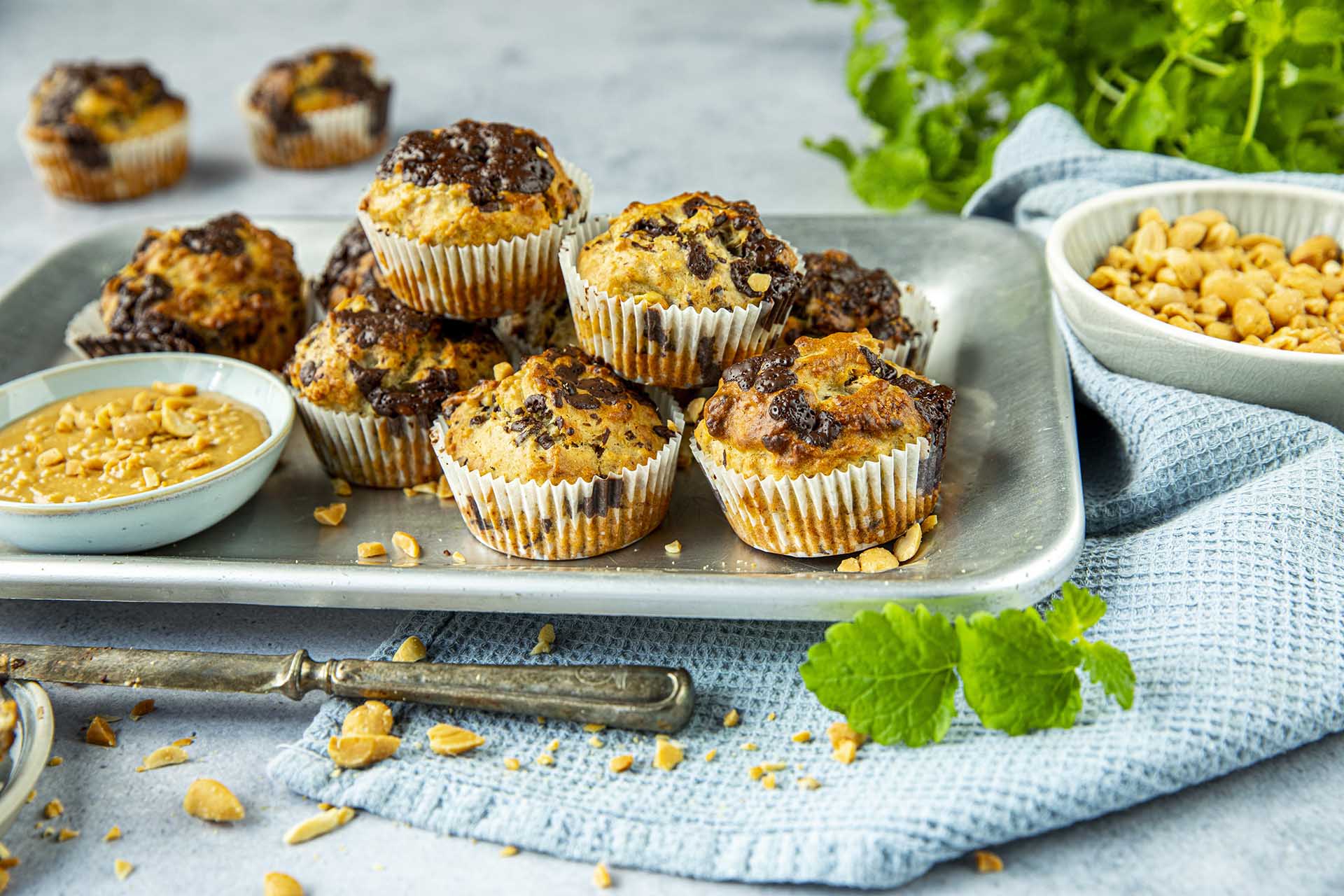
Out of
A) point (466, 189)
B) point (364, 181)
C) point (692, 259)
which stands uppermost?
point (466, 189)

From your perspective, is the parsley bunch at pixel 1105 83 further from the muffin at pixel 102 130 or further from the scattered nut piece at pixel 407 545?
the muffin at pixel 102 130

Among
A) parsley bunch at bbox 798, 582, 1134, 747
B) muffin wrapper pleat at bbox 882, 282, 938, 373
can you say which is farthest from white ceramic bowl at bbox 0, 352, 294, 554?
muffin wrapper pleat at bbox 882, 282, 938, 373

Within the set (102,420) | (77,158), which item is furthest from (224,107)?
(102,420)

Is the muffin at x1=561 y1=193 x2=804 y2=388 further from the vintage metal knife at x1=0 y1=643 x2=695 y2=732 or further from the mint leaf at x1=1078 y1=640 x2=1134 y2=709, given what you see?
the mint leaf at x1=1078 y1=640 x2=1134 y2=709

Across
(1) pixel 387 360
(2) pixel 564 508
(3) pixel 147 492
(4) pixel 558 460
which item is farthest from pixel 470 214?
(3) pixel 147 492

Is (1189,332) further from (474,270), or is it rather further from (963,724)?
(474,270)

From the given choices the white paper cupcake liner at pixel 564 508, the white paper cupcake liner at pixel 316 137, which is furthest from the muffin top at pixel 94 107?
the white paper cupcake liner at pixel 564 508

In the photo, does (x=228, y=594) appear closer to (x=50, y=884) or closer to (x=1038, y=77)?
(x=50, y=884)
